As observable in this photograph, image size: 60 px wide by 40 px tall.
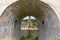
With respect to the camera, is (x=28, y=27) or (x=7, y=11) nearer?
(x=7, y=11)

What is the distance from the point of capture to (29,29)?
13.8m

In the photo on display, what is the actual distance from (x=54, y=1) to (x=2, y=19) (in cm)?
171

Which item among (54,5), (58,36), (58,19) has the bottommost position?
(58,36)

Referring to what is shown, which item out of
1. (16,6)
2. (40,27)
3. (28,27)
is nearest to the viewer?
(16,6)

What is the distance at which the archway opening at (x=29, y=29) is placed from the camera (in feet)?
43.3

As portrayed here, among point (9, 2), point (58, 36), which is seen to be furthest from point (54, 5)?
point (9, 2)

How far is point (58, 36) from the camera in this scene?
6.06m

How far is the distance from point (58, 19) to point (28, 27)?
Answer: 7.60 meters

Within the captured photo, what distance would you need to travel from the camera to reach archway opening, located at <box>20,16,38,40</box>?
1321cm

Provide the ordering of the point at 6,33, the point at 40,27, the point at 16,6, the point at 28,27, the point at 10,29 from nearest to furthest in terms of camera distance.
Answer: the point at 16,6, the point at 6,33, the point at 10,29, the point at 40,27, the point at 28,27

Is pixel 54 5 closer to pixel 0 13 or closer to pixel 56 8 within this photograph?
pixel 56 8

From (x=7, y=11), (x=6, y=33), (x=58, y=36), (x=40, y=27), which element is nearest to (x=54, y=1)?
(x=58, y=36)

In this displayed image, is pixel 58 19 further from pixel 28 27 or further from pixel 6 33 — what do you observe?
pixel 28 27

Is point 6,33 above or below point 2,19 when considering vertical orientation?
below
